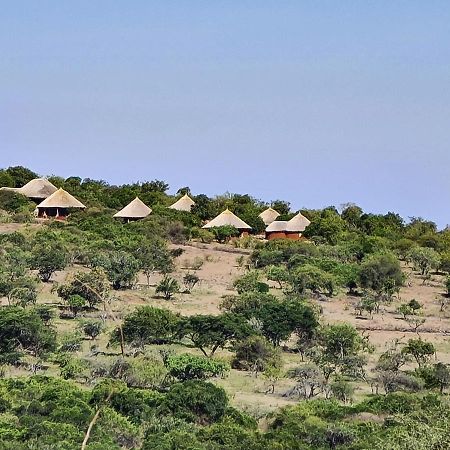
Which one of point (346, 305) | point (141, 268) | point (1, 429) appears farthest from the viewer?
point (141, 268)

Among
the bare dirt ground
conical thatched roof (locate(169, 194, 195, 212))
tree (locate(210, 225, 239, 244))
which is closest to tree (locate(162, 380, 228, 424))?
the bare dirt ground

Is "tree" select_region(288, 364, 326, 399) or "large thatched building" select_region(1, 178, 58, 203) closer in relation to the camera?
"tree" select_region(288, 364, 326, 399)

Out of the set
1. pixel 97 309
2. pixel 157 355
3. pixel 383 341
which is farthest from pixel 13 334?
pixel 383 341

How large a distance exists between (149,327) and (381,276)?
1521 cm

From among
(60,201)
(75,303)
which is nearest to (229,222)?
(60,201)

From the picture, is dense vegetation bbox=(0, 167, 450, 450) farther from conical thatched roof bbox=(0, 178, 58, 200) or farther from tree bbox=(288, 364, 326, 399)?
conical thatched roof bbox=(0, 178, 58, 200)

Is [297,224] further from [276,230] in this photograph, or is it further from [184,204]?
[184,204]

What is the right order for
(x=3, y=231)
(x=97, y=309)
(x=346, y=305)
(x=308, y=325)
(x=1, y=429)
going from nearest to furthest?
(x=1, y=429) < (x=308, y=325) < (x=97, y=309) < (x=346, y=305) < (x=3, y=231)

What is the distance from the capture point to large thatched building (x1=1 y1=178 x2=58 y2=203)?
60281mm

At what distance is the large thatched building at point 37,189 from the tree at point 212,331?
33.0 metres

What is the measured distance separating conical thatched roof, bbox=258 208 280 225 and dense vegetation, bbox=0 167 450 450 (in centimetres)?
861

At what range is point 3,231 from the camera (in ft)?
163

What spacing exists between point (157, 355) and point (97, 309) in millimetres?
7771

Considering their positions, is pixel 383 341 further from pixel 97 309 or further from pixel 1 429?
pixel 1 429
